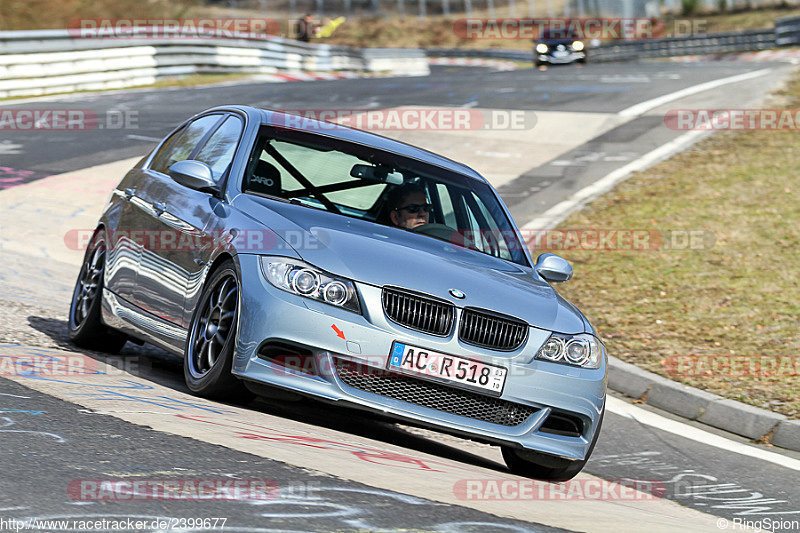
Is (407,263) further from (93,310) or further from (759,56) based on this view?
(759,56)

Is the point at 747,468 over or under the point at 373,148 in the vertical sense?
under

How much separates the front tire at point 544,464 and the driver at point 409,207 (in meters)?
1.44

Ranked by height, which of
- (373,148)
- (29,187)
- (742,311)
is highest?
(373,148)

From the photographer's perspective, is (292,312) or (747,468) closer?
(292,312)

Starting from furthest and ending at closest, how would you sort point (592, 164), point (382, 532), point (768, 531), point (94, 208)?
point (592, 164) → point (94, 208) → point (768, 531) → point (382, 532)

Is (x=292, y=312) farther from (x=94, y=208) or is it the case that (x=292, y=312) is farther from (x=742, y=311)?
(x=94, y=208)

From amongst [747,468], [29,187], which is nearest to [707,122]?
[29,187]

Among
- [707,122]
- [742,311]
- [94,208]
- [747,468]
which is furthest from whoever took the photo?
[707,122]

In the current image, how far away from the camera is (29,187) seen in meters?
13.8

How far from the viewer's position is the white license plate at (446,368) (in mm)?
5297

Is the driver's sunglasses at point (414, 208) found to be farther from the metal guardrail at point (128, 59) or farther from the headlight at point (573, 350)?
the metal guardrail at point (128, 59)

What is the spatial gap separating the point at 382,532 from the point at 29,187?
11.2 metres

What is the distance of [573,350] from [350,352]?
1191 millimetres

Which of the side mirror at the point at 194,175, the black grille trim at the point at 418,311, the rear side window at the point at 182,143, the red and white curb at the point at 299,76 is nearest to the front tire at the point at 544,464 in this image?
the black grille trim at the point at 418,311
